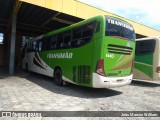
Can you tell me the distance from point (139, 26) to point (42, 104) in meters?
16.3

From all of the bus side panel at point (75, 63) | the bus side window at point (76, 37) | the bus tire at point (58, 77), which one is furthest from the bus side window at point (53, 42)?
the bus side window at point (76, 37)

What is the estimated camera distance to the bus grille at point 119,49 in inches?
297

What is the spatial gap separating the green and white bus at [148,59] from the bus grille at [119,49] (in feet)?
10.1

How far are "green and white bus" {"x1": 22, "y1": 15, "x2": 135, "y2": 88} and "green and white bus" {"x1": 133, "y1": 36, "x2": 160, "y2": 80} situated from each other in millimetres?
2864

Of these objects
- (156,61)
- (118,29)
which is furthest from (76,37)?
(156,61)

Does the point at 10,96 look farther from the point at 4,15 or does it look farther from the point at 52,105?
the point at 4,15

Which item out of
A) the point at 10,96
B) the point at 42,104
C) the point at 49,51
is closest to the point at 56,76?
the point at 49,51

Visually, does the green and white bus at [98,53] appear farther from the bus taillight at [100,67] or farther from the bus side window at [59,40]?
the bus side window at [59,40]

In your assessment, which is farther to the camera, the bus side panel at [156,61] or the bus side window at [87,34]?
the bus side panel at [156,61]

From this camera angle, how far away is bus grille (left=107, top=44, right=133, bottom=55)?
7.55m

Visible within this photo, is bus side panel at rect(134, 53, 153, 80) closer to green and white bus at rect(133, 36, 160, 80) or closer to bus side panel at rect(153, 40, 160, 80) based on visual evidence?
green and white bus at rect(133, 36, 160, 80)

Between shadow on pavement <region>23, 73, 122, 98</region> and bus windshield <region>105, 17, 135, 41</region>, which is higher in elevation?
bus windshield <region>105, 17, 135, 41</region>

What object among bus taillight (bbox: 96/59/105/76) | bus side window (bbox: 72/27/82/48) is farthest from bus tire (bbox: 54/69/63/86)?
bus taillight (bbox: 96/59/105/76)

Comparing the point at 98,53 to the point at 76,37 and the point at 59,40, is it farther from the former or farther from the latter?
the point at 59,40
